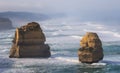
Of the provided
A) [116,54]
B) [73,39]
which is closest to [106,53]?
[116,54]

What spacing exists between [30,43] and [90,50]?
12.4m

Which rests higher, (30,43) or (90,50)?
(30,43)

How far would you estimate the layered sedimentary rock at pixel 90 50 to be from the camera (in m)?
69.5

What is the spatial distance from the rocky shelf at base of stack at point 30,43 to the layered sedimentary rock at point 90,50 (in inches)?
342

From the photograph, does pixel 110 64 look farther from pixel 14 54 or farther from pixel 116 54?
pixel 14 54

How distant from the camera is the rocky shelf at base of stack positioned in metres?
77.9

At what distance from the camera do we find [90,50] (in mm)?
69500

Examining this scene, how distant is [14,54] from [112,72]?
2035 cm

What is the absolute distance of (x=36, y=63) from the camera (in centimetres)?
7312

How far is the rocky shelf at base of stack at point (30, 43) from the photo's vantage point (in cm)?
7794

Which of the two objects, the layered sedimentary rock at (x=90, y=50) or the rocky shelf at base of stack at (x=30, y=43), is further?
the rocky shelf at base of stack at (x=30, y=43)

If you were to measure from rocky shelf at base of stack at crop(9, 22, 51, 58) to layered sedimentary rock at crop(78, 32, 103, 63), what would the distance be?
8677 millimetres

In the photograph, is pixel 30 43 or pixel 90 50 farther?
pixel 30 43

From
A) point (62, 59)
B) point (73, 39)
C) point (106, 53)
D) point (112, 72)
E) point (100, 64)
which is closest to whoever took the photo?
point (112, 72)
